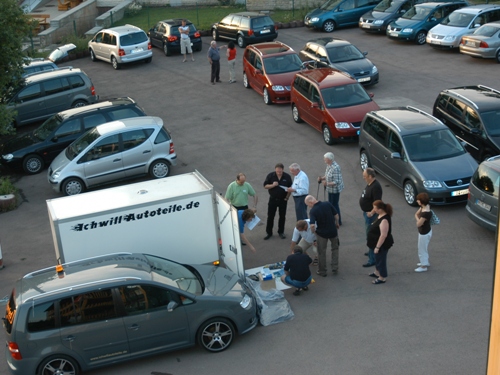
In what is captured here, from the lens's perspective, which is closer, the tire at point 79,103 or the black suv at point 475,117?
the black suv at point 475,117

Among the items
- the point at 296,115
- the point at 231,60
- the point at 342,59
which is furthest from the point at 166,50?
the point at 296,115

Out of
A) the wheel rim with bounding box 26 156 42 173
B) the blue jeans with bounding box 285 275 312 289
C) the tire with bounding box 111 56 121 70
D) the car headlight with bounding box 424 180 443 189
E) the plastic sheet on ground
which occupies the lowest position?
the tire with bounding box 111 56 121 70

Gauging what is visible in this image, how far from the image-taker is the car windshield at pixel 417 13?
2970cm

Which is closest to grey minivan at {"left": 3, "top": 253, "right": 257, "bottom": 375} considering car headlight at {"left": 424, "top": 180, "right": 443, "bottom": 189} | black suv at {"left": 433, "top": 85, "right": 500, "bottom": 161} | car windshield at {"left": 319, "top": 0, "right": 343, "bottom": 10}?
car headlight at {"left": 424, "top": 180, "right": 443, "bottom": 189}

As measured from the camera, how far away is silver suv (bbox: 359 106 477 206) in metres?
15.0

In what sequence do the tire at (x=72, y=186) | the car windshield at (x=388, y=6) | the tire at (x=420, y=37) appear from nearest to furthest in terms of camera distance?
the tire at (x=72, y=186) < the tire at (x=420, y=37) < the car windshield at (x=388, y=6)

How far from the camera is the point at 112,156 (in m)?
17.7

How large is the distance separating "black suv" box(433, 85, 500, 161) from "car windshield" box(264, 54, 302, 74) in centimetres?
669

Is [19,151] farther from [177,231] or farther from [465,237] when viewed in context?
[465,237]

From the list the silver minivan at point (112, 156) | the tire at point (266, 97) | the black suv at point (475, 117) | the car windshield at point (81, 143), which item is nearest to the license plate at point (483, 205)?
the black suv at point (475, 117)

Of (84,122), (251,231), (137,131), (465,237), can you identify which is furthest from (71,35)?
(465,237)

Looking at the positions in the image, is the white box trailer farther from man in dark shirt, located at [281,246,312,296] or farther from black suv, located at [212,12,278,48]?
black suv, located at [212,12,278,48]

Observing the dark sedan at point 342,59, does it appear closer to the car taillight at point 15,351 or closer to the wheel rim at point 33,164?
the wheel rim at point 33,164

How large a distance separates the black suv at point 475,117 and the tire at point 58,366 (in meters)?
11.3
